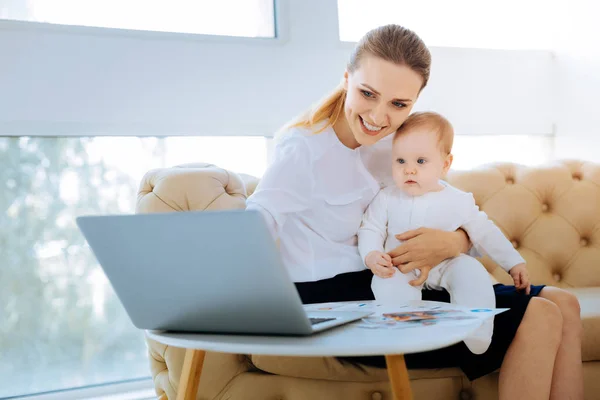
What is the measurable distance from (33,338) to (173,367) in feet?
2.70

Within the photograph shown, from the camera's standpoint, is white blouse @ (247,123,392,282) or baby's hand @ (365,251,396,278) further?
white blouse @ (247,123,392,282)

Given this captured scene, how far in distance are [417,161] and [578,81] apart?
148 cm

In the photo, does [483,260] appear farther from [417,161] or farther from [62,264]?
[62,264]

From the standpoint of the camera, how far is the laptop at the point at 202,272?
0.85m

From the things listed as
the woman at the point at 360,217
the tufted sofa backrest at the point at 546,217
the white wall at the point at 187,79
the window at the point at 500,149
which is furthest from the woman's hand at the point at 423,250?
the window at the point at 500,149

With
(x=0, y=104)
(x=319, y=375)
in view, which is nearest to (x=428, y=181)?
(x=319, y=375)

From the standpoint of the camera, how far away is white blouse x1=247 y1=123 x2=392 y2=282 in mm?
1505

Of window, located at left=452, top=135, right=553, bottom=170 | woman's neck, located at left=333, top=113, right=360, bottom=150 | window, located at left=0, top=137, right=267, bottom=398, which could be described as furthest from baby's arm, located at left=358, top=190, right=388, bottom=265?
window, located at left=452, top=135, right=553, bottom=170

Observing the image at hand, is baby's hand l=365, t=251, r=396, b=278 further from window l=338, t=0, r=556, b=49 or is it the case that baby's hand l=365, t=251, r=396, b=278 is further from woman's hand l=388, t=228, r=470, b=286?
window l=338, t=0, r=556, b=49

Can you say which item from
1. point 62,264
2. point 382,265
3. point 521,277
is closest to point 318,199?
point 382,265

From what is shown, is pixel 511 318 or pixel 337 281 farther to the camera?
pixel 337 281

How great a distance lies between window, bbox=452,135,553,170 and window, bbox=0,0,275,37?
944mm

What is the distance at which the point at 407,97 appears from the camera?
1440 millimetres

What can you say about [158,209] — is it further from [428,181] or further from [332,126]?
[428,181]
